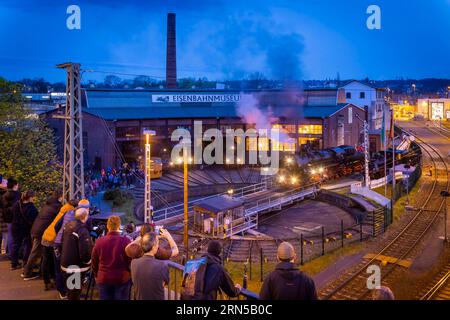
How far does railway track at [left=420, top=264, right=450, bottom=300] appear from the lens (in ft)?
45.7

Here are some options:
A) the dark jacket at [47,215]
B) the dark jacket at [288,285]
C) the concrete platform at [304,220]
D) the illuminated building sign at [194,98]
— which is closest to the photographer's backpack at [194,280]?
the dark jacket at [288,285]

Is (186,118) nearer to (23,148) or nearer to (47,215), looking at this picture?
(23,148)

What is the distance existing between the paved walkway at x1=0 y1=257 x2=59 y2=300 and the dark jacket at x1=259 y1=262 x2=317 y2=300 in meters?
4.39

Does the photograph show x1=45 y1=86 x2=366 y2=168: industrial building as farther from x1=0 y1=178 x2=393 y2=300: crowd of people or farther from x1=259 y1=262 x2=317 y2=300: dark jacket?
x1=259 y1=262 x2=317 y2=300: dark jacket

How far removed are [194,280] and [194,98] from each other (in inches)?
1796

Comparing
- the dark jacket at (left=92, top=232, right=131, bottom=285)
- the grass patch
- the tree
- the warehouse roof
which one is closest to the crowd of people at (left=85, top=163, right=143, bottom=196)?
the warehouse roof

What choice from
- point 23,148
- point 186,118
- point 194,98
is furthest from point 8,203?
point 194,98

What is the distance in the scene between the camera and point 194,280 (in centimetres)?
502

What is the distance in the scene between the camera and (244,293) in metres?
5.12

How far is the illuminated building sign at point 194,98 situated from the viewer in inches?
1906

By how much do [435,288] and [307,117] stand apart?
107ft

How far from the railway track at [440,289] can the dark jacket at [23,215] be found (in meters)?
12.1

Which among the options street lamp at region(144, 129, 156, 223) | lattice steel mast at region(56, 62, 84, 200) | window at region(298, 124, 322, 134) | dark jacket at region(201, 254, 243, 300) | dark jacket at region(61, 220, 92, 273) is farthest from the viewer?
window at region(298, 124, 322, 134)

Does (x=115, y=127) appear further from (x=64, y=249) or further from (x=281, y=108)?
(x=64, y=249)
